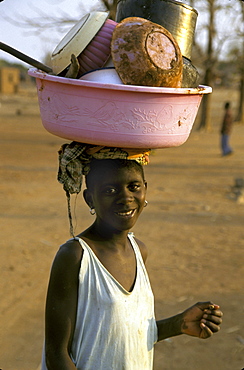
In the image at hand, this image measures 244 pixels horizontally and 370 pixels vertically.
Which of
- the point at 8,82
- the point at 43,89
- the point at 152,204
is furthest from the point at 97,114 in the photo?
the point at 8,82

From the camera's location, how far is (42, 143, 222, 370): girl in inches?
63.5

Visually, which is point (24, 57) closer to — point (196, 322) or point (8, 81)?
point (196, 322)

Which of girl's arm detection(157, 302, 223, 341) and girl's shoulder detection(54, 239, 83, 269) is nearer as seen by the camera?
girl's shoulder detection(54, 239, 83, 269)

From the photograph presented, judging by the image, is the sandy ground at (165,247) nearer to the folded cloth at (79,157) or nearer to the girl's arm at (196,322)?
the folded cloth at (79,157)

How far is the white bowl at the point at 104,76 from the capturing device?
145 centimetres

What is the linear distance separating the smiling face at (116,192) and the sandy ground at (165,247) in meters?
0.26

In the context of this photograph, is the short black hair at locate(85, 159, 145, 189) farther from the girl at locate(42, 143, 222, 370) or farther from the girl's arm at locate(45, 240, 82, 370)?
the girl's arm at locate(45, 240, 82, 370)

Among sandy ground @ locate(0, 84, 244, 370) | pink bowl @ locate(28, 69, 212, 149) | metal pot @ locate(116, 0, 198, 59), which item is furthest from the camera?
sandy ground @ locate(0, 84, 244, 370)

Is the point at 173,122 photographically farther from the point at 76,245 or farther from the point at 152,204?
the point at 152,204

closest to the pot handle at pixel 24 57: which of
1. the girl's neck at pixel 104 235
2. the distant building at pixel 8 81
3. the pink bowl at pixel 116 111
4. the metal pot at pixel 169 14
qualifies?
the pink bowl at pixel 116 111

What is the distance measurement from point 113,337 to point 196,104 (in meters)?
0.88

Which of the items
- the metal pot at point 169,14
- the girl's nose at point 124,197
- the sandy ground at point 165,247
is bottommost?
the sandy ground at point 165,247

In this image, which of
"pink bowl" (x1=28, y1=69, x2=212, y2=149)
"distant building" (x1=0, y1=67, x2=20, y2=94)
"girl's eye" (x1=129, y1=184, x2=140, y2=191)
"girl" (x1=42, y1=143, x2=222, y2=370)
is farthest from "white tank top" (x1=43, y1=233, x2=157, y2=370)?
"distant building" (x1=0, y1=67, x2=20, y2=94)

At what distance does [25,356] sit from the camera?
11.2 ft
